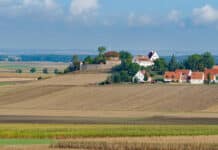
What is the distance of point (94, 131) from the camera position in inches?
2014

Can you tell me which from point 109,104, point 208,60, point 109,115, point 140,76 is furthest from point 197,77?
point 109,115

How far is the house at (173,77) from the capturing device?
120 metres

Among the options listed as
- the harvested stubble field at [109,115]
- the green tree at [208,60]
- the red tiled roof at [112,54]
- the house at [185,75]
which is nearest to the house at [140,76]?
the harvested stubble field at [109,115]

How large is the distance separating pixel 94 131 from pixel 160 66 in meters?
85.7

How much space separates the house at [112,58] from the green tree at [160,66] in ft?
21.6

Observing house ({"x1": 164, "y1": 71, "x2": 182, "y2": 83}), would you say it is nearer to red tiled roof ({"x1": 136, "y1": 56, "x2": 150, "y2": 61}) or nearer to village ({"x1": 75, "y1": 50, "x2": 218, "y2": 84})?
village ({"x1": 75, "y1": 50, "x2": 218, "y2": 84})

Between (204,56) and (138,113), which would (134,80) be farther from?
(138,113)

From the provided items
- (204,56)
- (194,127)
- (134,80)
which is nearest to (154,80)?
(134,80)

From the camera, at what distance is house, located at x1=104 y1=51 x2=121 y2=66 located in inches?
5647

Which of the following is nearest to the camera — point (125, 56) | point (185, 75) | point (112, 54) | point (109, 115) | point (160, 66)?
point (109, 115)

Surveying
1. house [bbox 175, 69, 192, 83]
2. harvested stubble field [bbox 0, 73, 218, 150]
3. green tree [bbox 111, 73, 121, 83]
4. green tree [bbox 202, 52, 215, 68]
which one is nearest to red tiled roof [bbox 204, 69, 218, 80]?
house [bbox 175, 69, 192, 83]

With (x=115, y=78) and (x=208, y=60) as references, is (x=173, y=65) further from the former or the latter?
(x=115, y=78)

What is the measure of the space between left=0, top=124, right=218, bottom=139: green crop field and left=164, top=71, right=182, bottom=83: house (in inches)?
2443

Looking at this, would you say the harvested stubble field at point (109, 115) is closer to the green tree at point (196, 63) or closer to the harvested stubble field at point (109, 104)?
the harvested stubble field at point (109, 104)
